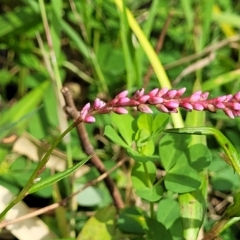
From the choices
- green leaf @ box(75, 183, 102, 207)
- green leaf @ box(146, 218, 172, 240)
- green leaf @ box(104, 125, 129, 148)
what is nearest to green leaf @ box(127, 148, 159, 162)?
green leaf @ box(104, 125, 129, 148)

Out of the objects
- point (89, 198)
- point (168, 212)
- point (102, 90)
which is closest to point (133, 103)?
point (168, 212)

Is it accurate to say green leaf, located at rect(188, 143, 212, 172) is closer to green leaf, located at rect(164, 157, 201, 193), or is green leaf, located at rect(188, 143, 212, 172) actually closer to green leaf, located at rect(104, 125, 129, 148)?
green leaf, located at rect(164, 157, 201, 193)

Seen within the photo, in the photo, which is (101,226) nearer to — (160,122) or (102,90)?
(160,122)

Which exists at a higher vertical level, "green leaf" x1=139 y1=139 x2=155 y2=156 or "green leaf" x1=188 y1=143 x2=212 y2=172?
"green leaf" x1=139 y1=139 x2=155 y2=156

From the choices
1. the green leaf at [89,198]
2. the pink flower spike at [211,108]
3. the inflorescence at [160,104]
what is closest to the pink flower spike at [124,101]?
the inflorescence at [160,104]

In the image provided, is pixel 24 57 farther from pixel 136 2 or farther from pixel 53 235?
pixel 53 235

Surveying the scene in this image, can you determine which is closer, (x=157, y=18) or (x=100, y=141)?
(x=100, y=141)

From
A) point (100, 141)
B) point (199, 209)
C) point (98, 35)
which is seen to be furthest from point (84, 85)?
point (199, 209)
